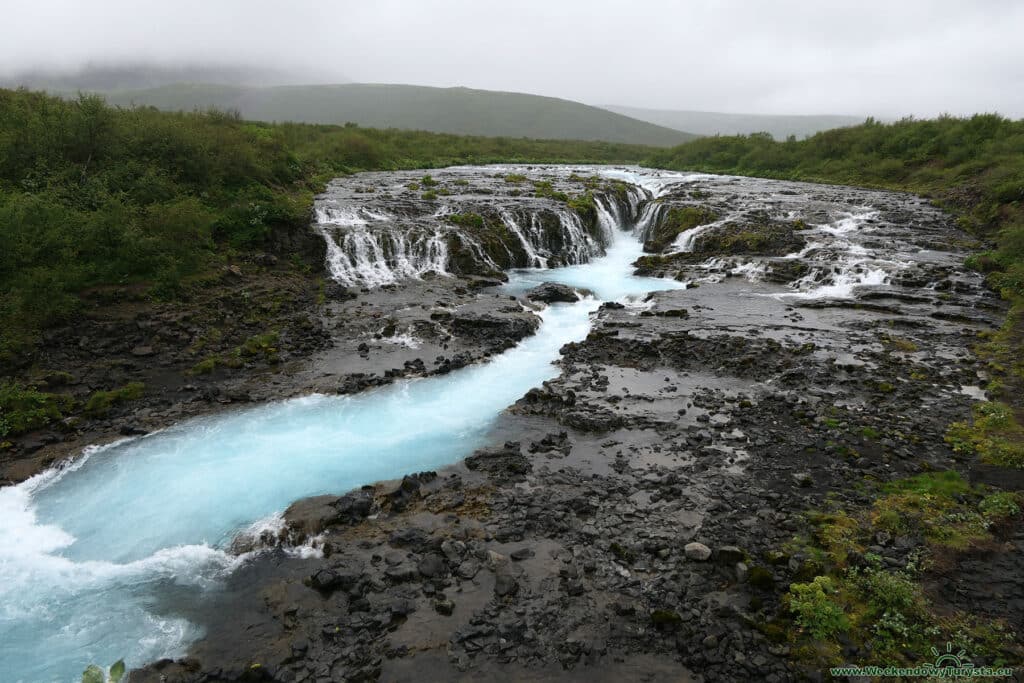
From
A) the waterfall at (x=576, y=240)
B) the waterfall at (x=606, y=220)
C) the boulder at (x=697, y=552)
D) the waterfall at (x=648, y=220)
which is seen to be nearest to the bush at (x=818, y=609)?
the boulder at (x=697, y=552)

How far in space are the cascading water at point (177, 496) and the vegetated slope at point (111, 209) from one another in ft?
21.5

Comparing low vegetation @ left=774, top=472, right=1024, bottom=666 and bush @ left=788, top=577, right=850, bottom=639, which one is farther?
bush @ left=788, top=577, right=850, bottom=639

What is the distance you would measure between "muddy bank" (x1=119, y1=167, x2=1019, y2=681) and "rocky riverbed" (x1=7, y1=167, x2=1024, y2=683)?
46mm

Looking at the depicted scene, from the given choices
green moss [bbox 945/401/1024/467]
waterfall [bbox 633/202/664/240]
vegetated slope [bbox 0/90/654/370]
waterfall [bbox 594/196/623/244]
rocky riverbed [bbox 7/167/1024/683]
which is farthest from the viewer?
waterfall [bbox 633/202/664/240]

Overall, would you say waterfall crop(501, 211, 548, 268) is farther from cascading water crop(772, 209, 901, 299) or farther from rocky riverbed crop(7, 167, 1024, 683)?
cascading water crop(772, 209, 901, 299)

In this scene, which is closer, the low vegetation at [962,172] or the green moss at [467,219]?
the low vegetation at [962,172]

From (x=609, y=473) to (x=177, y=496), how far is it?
9.83m

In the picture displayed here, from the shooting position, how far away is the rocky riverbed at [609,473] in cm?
787

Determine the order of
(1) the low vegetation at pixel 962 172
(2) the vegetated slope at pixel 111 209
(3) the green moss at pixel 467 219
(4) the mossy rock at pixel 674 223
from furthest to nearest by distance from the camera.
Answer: (4) the mossy rock at pixel 674 223
(3) the green moss at pixel 467 219
(2) the vegetated slope at pixel 111 209
(1) the low vegetation at pixel 962 172

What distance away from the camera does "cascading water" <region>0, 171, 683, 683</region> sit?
8.57 metres

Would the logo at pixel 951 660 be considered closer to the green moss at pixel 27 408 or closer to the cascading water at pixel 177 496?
the cascading water at pixel 177 496

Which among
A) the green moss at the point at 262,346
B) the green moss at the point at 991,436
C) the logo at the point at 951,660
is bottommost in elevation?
the green moss at the point at 262,346

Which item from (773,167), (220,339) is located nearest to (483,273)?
(220,339)

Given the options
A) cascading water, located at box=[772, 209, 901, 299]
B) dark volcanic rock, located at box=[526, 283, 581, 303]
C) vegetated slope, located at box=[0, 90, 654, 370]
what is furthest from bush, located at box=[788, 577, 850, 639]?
vegetated slope, located at box=[0, 90, 654, 370]
